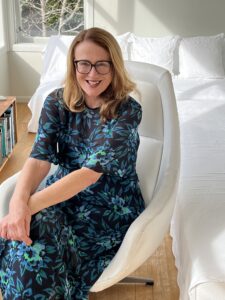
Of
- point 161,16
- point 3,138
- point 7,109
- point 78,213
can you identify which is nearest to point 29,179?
point 78,213

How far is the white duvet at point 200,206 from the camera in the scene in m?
1.38

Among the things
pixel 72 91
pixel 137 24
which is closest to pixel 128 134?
pixel 72 91

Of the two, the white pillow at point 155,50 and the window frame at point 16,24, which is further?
the window frame at point 16,24

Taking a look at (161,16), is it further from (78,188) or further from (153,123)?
(78,188)

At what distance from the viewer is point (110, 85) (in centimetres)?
158

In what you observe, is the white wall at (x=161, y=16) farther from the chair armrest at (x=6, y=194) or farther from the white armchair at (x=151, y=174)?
the chair armrest at (x=6, y=194)

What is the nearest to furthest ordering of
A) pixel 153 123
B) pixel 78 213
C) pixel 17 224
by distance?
pixel 17 224 → pixel 78 213 → pixel 153 123

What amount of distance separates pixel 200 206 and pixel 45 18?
3447 mm

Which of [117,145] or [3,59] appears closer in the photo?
[117,145]

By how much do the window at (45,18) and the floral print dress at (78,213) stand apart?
3162mm

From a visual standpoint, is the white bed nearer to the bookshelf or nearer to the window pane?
the bookshelf

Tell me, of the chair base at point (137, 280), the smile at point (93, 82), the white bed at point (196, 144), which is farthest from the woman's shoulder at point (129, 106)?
the chair base at point (137, 280)

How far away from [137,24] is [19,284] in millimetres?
3580

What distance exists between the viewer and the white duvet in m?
1.38
